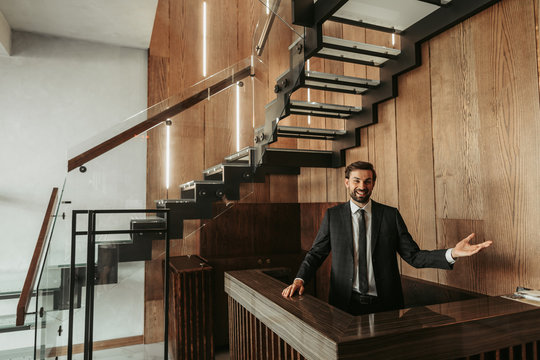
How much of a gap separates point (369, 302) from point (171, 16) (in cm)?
401

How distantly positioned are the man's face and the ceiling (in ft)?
8.77

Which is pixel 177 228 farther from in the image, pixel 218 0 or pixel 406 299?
pixel 218 0

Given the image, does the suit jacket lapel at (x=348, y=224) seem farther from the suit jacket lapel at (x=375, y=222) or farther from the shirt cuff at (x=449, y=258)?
the shirt cuff at (x=449, y=258)

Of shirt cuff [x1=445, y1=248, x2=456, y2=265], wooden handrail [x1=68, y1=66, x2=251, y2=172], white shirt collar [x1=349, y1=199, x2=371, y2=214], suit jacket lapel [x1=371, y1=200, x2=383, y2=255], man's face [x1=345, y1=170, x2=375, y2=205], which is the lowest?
shirt cuff [x1=445, y1=248, x2=456, y2=265]

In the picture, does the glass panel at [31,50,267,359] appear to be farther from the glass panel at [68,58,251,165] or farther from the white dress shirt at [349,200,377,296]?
the white dress shirt at [349,200,377,296]

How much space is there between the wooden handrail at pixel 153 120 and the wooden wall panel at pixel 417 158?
1.45 metres

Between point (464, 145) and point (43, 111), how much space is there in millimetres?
4112

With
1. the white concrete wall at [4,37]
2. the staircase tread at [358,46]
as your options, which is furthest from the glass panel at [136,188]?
the white concrete wall at [4,37]

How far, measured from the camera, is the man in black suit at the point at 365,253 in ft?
6.66

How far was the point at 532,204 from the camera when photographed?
6.10ft

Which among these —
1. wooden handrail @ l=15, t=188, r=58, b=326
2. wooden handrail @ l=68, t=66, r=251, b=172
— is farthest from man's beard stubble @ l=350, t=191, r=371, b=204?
wooden handrail @ l=15, t=188, r=58, b=326

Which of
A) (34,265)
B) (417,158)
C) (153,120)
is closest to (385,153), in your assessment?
(417,158)

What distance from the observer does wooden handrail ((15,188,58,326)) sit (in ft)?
8.43

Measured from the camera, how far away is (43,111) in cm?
376
